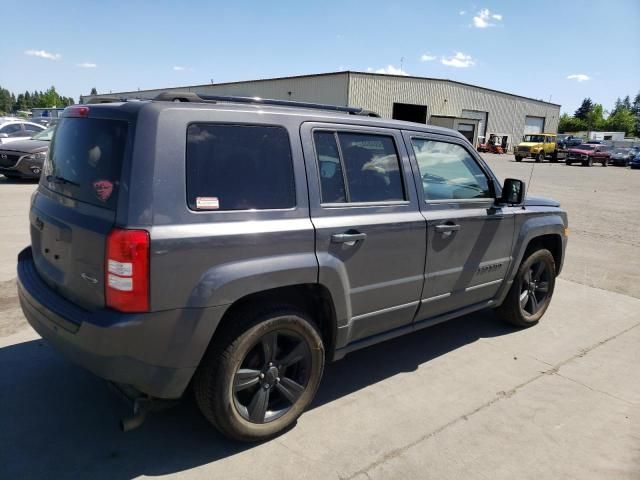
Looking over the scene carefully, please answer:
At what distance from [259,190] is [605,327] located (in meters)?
4.21

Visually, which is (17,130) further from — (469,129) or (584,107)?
(584,107)

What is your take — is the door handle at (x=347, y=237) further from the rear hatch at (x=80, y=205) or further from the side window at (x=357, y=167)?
the rear hatch at (x=80, y=205)

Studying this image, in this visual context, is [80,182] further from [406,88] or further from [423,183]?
[406,88]

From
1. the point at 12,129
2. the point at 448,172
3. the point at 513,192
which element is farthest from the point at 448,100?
the point at 448,172

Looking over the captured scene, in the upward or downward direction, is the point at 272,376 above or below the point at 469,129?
below

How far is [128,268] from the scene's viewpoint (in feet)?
7.41

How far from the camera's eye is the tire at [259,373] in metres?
2.59

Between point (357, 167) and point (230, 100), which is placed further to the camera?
point (357, 167)

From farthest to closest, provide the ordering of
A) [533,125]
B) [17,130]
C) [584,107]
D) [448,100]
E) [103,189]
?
[584,107] < [533,125] < [448,100] < [17,130] < [103,189]

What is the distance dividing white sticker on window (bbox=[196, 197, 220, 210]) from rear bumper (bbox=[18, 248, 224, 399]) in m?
0.52

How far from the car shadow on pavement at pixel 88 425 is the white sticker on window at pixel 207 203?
1399 millimetres

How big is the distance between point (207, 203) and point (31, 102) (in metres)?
188

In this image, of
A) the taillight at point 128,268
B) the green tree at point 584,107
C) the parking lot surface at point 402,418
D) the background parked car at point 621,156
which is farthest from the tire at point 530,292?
the green tree at point 584,107

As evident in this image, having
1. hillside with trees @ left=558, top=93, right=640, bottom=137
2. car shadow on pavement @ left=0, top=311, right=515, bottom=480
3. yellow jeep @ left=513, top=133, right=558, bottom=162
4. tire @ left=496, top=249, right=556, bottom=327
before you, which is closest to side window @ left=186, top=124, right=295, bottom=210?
car shadow on pavement @ left=0, top=311, right=515, bottom=480
